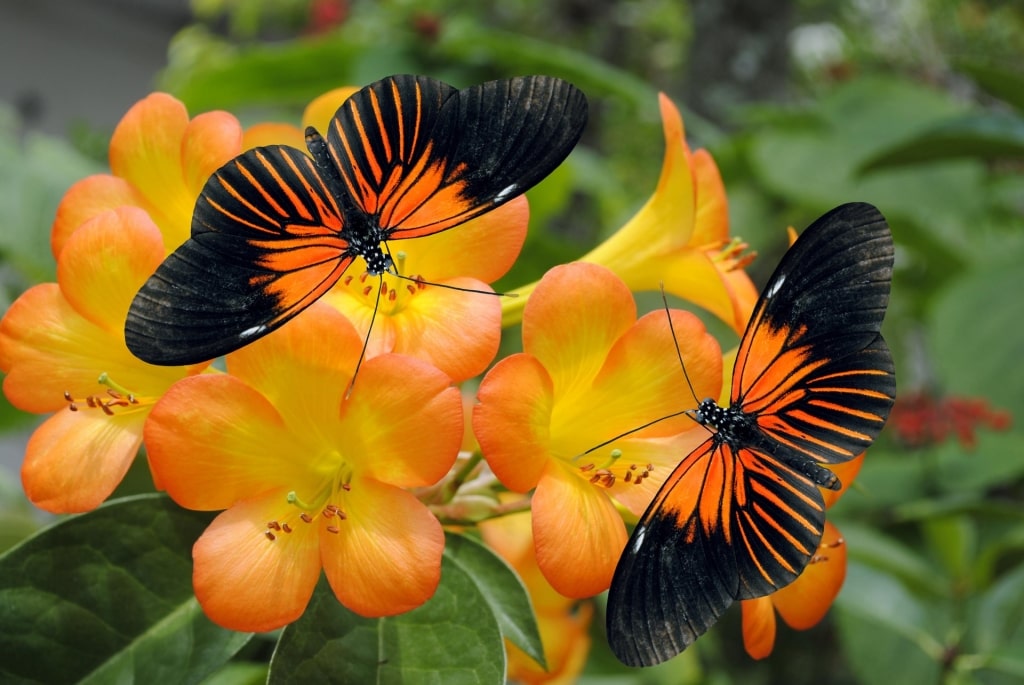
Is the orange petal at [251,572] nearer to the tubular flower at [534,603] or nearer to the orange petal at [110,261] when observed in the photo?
the orange petal at [110,261]

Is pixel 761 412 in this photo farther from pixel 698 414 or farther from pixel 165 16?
pixel 165 16

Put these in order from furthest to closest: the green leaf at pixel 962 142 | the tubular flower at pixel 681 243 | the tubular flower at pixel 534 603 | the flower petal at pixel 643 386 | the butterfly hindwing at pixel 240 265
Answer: the green leaf at pixel 962 142, the tubular flower at pixel 534 603, the tubular flower at pixel 681 243, the flower petal at pixel 643 386, the butterfly hindwing at pixel 240 265

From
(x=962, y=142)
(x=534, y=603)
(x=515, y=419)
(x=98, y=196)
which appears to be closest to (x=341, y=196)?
(x=515, y=419)

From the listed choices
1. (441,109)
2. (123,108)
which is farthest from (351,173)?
(123,108)

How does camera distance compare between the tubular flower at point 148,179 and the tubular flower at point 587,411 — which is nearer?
the tubular flower at point 587,411

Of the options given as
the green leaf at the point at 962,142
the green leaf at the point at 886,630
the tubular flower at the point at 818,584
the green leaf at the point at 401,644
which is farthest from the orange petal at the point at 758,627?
the green leaf at the point at 962,142

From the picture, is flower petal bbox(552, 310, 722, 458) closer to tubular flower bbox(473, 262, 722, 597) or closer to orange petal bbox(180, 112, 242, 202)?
tubular flower bbox(473, 262, 722, 597)

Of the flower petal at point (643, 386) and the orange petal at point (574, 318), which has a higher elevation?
the orange petal at point (574, 318)

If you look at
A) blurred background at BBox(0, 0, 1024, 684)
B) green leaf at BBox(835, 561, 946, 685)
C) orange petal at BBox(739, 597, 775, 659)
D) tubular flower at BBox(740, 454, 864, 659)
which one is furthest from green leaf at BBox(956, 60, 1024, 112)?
orange petal at BBox(739, 597, 775, 659)

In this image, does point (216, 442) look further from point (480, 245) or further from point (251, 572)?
point (480, 245)

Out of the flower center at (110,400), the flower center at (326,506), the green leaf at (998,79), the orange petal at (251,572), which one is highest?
the green leaf at (998,79)

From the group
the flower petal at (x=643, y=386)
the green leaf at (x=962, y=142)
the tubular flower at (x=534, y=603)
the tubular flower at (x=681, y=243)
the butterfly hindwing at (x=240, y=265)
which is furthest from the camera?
the green leaf at (x=962, y=142)
